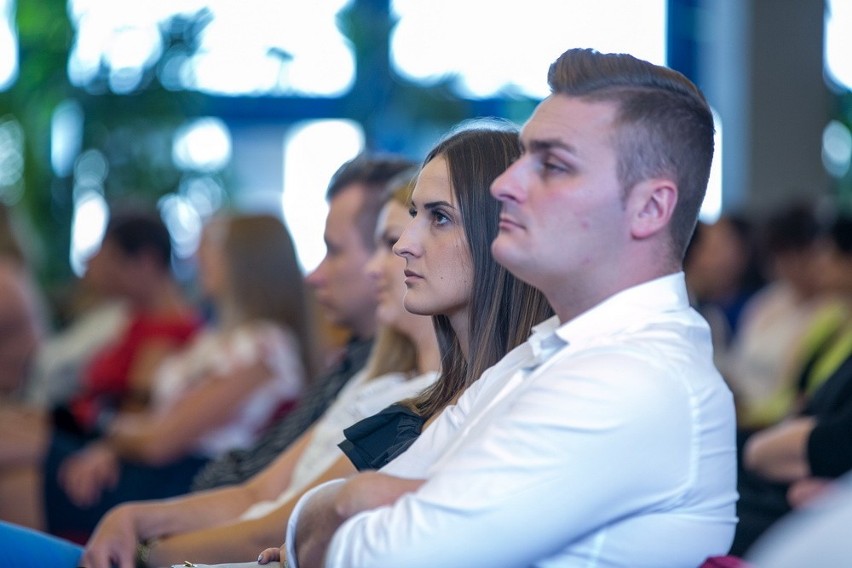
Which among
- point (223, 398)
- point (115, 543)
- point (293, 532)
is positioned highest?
point (293, 532)

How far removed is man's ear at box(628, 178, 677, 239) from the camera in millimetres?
1384

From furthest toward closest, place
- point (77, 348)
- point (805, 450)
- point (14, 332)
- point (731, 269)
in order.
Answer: point (731, 269), point (77, 348), point (14, 332), point (805, 450)

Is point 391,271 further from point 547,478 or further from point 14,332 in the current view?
point 14,332

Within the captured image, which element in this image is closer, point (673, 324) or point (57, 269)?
point (673, 324)

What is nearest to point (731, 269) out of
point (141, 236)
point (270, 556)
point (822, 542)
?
point (141, 236)

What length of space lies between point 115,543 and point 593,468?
1.07 m

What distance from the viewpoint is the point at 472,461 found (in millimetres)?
1259

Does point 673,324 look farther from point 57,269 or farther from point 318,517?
point 57,269

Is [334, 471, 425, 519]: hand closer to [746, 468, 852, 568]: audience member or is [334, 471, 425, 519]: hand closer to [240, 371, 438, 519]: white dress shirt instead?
[240, 371, 438, 519]: white dress shirt

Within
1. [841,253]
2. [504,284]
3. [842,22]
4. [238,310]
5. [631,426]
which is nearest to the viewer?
[631,426]

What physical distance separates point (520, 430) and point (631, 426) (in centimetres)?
12

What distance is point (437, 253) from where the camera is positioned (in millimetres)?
1720

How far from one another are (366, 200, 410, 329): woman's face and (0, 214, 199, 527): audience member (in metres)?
1.74

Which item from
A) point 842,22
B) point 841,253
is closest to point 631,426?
point 841,253
